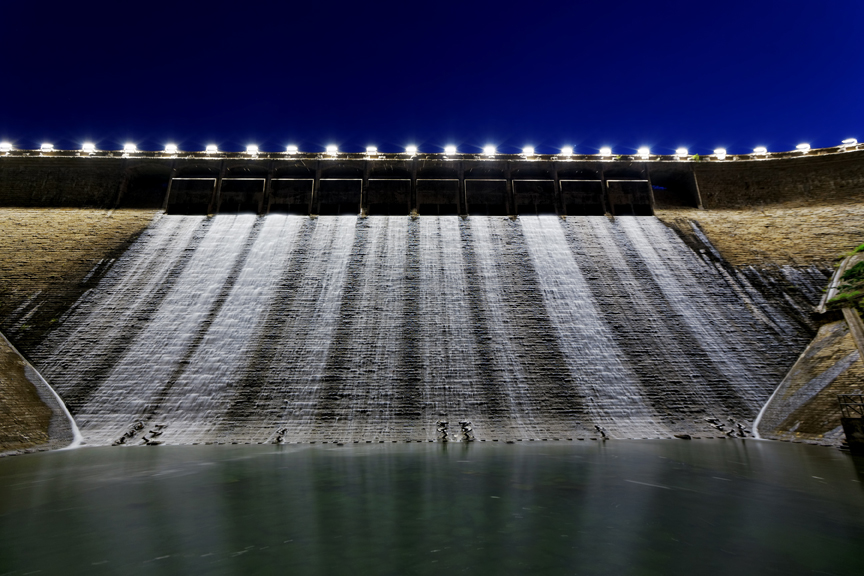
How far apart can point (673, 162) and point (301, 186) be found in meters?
25.5

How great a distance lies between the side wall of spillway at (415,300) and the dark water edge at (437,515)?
3.79 meters

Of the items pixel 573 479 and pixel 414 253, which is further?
pixel 414 253

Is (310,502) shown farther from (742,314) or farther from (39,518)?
(742,314)

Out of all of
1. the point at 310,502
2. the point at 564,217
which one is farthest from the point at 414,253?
the point at 310,502

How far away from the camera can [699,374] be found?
15.9 m

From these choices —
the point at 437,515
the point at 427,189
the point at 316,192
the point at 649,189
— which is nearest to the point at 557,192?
the point at 649,189

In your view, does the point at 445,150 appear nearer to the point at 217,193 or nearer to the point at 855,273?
the point at 217,193

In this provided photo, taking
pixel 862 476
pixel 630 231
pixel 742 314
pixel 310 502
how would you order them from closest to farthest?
pixel 310 502 → pixel 862 476 → pixel 742 314 → pixel 630 231

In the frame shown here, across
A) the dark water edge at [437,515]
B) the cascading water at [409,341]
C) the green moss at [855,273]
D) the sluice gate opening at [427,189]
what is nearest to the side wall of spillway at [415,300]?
the cascading water at [409,341]

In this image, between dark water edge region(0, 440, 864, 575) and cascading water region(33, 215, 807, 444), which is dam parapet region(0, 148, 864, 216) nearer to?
cascading water region(33, 215, 807, 444)

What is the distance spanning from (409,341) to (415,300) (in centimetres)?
277

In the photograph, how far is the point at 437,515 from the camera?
6215 millimetres

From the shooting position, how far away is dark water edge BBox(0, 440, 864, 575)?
4559 millimetres

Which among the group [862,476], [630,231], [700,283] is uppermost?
[630,231]
